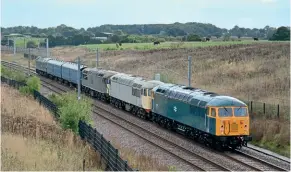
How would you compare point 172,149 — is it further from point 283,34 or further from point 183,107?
point 283,34

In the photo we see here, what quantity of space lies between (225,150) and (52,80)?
→ 58.0 meters

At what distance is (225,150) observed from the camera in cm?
3206

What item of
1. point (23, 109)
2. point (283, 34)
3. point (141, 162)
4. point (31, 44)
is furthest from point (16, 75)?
point (31, 44)

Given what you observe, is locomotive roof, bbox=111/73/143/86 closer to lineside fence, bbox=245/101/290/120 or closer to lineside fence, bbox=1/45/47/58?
lineside fence, bbox=245/101/290/120

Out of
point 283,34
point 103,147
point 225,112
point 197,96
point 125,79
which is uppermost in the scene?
point 283,34

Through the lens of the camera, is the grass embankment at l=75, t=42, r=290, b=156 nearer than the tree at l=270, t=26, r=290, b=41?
Yes

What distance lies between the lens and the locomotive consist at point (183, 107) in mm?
31141

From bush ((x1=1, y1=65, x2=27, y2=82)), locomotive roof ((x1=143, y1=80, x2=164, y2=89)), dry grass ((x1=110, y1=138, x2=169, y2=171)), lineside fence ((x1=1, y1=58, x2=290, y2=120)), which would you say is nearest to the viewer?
dry grass ((x1=110, y1=138, x2=169, y2=171))

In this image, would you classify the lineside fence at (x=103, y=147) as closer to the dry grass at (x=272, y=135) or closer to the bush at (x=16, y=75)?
the dry grass at (x=272, y=135)

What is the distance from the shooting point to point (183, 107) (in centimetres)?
3503

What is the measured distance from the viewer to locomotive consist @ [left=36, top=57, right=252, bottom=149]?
31141 millimetres

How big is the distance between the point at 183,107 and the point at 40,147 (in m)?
12.4

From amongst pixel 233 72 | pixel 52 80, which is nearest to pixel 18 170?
pixel 233 72

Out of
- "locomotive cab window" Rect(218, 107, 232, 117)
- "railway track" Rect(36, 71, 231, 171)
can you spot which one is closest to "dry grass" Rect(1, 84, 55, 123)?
"railway track" Rect(36, 71, 231, 171)
